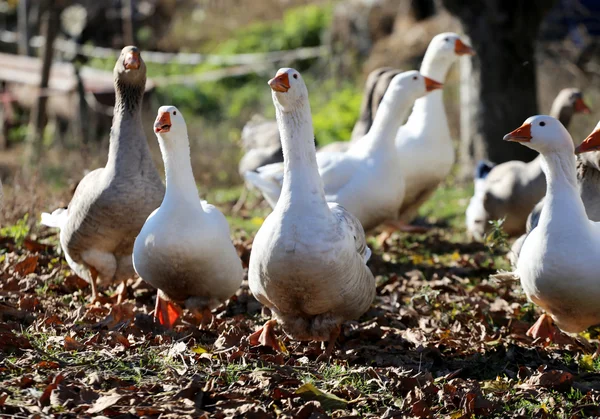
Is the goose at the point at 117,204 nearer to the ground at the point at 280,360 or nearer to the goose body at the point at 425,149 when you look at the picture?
the ground at the point at 280,360

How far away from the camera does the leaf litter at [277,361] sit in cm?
384

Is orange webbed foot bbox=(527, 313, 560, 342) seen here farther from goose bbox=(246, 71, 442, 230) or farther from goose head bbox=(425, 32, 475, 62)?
goose head bbox=(425, 32, 475, 62)

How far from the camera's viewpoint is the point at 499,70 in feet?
34.8

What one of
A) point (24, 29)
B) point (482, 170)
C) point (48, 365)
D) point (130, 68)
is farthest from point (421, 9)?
point (48, 365)

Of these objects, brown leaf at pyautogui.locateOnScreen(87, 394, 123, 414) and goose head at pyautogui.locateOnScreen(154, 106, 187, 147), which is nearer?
brown leaf at pyautogui.locateOnScreen(87, 394, 123, 414)

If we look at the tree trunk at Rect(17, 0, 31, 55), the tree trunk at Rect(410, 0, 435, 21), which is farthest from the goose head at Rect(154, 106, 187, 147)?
the tree trunk at Rect(17, 0, 31, 55)

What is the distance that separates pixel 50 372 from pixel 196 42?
2117cm

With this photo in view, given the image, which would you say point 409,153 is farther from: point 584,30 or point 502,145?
point 584,30

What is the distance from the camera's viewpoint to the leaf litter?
151 inches

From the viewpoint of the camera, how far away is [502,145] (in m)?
10.9

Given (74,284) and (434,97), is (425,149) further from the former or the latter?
(74,284)

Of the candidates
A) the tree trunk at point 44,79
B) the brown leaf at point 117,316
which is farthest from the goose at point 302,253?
the tree trunk at point 44,79

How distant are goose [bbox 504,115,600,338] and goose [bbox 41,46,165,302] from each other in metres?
2.60

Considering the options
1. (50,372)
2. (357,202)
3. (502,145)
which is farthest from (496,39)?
(50,372)
